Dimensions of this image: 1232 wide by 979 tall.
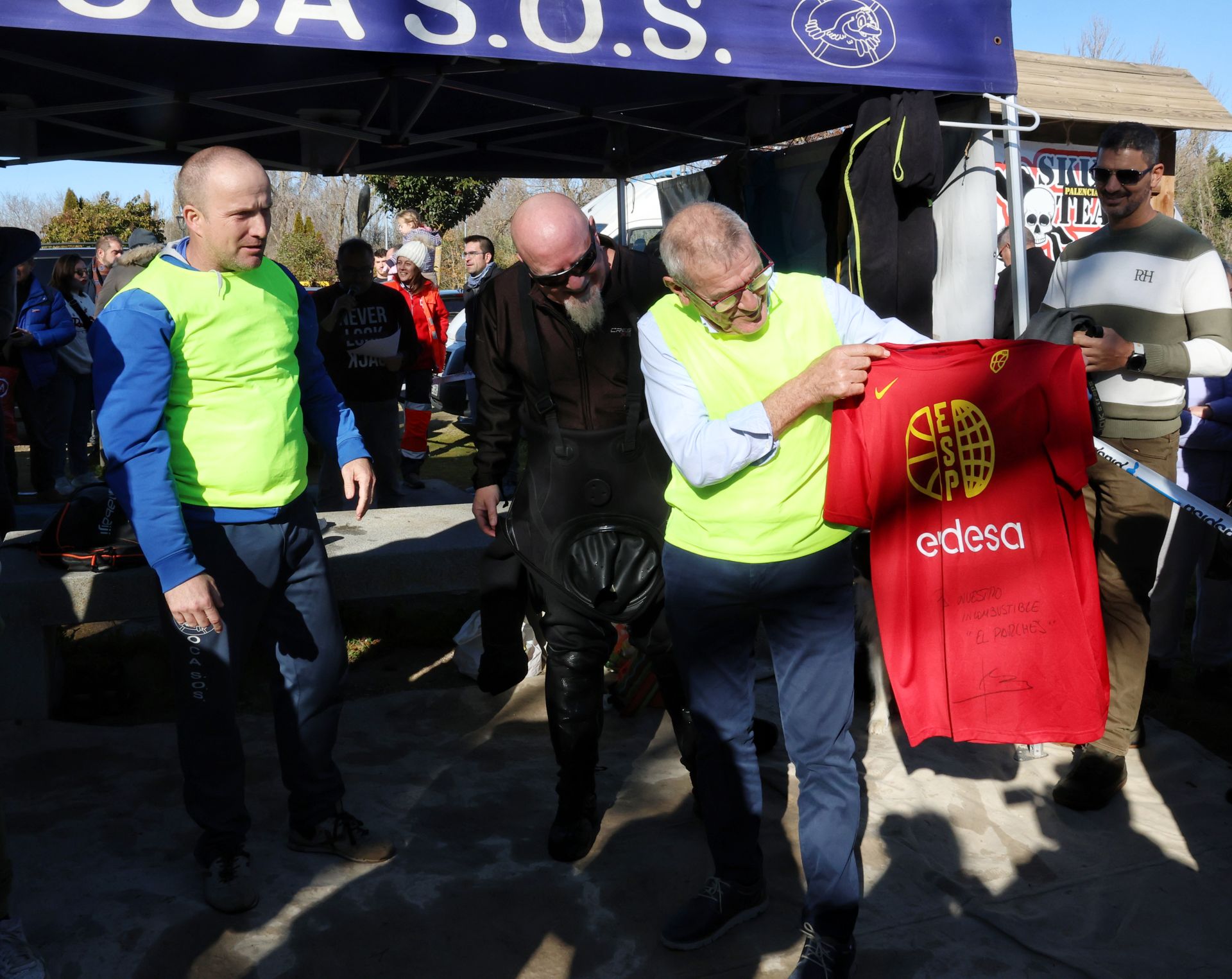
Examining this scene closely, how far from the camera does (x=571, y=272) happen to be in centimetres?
301

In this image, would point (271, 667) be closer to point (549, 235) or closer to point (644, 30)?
point (549, 235)

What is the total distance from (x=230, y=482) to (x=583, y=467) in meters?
0.98

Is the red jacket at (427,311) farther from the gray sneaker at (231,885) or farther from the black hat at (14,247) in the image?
the gray sneaker at (231,885)

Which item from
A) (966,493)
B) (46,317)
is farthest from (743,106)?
(46,317)

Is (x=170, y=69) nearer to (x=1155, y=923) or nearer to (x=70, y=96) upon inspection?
(x=70, y=96)

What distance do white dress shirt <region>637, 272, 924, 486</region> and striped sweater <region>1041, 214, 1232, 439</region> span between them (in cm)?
123

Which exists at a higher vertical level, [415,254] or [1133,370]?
[415,254]

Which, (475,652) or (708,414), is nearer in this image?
(708,414)

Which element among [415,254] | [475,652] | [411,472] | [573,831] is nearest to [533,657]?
[475,652]

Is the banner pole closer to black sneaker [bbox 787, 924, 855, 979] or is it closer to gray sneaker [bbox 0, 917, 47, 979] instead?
black sneaker [bbox 787, 924, 855, 979]

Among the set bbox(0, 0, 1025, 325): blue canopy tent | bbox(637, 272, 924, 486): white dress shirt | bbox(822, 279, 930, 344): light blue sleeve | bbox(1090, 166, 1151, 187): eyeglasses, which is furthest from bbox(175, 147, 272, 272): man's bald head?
bbox(1090, 166, 1151, 187): eyeglasses

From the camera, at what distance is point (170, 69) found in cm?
446

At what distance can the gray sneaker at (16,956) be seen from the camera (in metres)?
2.64

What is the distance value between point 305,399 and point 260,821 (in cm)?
143
